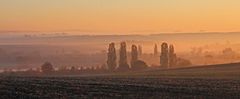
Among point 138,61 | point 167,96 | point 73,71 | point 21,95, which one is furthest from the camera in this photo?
point 138,61

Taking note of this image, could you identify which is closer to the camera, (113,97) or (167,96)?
(113,97)

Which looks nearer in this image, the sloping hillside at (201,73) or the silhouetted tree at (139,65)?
the sloping hillside at (201,73)

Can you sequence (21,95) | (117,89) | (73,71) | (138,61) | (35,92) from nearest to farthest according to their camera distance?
(21,95)
(35,92)
(117,89)
(73,71)
(138,61)

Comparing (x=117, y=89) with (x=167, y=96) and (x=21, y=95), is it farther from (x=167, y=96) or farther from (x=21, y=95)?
(x=21, y=95)

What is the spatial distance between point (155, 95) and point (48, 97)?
29.5 feet

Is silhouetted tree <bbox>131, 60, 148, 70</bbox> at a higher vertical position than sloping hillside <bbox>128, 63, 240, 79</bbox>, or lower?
higher

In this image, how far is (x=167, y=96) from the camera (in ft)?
131

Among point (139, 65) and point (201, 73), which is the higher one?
point (139, 65)

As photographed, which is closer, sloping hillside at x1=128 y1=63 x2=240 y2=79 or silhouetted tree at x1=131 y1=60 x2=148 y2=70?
sloping hillside at x1=128 y1=63 x2=240 y2=79

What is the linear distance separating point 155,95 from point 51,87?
24.1ft

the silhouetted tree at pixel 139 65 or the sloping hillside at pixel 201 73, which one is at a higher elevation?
the silhouetted tree at pixel 139 65

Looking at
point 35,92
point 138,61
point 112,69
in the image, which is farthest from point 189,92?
point 138,61

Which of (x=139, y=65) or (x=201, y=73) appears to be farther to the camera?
Answer: (x=139, y=65)

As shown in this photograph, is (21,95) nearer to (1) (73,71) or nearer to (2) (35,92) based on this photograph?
(2) (35,92)
